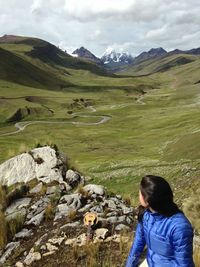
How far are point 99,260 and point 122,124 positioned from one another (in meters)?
132

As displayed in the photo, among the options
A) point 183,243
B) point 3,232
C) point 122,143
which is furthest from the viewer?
point 122,143

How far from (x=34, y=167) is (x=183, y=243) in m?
16.4

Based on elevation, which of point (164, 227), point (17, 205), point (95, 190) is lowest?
point (17, 205)

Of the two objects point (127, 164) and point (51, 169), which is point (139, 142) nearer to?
point (127, 164)

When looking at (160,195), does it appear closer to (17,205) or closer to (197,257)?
(197,257)

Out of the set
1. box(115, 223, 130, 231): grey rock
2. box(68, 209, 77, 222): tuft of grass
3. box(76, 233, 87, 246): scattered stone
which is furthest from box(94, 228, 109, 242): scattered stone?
box(68, 209, 77, 222): tuft of grass

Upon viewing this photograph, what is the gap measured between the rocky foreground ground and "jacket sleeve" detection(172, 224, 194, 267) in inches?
194

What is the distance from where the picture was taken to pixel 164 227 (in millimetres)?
7449

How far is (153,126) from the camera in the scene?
120 metres

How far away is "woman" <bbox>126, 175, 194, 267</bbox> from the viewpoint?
23.6 ft

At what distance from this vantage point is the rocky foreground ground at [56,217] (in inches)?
517

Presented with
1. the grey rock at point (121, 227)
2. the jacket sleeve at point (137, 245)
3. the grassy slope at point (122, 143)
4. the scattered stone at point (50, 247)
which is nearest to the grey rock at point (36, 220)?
the scattered stone at point (50, 247)

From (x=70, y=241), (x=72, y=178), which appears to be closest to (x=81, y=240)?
(x=70, y=241)

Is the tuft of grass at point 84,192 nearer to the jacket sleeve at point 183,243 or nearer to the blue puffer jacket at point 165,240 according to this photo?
the blue puffer jacket at point 165,240
